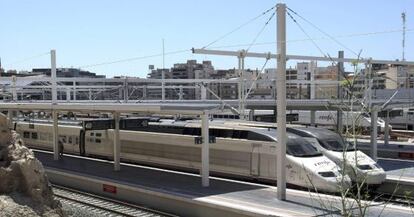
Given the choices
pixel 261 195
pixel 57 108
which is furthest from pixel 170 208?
pixel 57 108

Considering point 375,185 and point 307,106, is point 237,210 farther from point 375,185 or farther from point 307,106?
point 307,106

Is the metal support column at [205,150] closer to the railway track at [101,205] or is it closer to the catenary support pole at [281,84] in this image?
the railway track at [101,205]

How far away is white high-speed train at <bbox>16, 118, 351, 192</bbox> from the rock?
Result: 6327 millimetres

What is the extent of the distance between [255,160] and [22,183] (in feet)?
34.6

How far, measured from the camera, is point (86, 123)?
22.9 meters

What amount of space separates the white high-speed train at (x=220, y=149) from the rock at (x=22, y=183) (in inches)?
249

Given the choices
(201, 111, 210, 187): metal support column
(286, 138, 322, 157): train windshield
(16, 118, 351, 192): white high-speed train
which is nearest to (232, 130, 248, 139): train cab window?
(16, 118, 351, 192): white high-speed train

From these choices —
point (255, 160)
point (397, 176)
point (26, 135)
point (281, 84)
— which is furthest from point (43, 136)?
point (281, 84)

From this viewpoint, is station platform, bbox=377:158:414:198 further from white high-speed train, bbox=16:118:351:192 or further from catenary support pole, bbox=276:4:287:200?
catenary support pole, bbox=276:4:287:200

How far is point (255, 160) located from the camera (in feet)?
59.9

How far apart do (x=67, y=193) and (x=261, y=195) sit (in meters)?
8.15

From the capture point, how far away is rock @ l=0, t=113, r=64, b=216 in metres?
8.45

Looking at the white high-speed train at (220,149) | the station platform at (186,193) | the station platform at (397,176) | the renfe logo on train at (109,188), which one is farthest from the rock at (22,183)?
the station platform at (397,176)

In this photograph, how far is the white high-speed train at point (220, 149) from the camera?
17.2 meters
